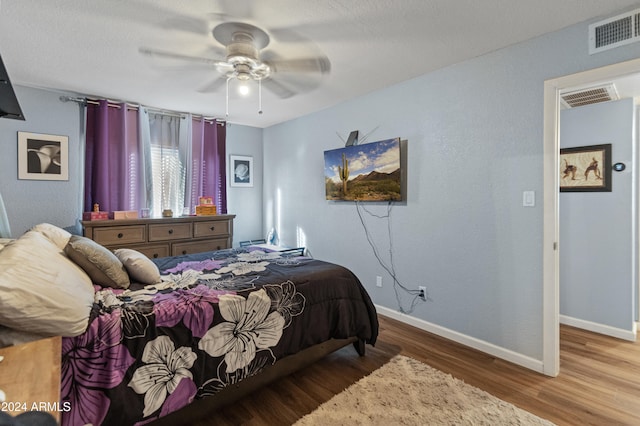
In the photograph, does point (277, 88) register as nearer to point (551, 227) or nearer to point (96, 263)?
point (96, 263)

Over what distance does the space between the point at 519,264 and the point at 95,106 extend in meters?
4.61

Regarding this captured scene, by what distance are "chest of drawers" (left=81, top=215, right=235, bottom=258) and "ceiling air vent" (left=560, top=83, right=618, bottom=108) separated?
4.06 meters

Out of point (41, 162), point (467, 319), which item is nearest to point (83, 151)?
point (41, 162)

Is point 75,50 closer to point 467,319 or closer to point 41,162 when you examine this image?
point 41,162

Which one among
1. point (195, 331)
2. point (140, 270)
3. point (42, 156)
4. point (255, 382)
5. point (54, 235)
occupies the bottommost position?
point (255, 382)

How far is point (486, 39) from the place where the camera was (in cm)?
237

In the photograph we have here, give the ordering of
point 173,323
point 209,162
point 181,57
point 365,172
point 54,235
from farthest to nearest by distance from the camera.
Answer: point 209,162
point 365,172
point 181,57
point 54,235
point 173,323

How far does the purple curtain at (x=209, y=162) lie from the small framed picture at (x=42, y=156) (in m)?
1.41

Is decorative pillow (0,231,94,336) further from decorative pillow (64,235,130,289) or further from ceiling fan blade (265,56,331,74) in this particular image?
ceiling fan blade (265,56,331,74)

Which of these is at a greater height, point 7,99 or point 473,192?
point 7,99

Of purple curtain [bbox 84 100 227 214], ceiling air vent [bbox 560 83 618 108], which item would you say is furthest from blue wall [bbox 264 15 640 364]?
purple curtain [bbox 84 100 227 214]

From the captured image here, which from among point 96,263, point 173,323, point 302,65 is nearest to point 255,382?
point 173,323

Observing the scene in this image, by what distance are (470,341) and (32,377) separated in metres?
2.91

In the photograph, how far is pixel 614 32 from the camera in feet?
6.63
